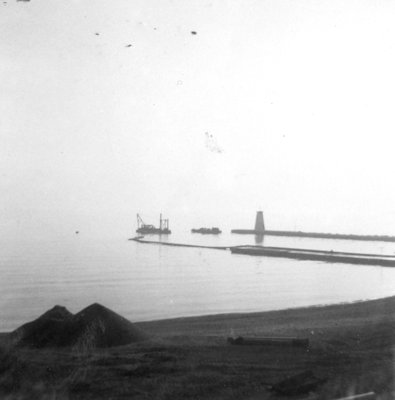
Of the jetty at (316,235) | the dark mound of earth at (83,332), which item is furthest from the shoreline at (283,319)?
the jetty at (316,235)

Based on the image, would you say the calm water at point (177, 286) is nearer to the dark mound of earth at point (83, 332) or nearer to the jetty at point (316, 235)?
the dark mound of earth at point (83, 332)

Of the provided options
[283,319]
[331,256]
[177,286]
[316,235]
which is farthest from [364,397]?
[316,235]

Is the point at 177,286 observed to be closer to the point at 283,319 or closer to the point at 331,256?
the point at 283,319

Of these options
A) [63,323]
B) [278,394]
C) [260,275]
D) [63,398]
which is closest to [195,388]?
[278,394]

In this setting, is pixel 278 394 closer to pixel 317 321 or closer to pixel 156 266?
pixel 317 321

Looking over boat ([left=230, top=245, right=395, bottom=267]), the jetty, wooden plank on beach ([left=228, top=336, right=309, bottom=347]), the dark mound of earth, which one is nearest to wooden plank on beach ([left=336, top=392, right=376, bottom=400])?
wooden plank on beach ([left=228, top=336, right=309, bottom=347])

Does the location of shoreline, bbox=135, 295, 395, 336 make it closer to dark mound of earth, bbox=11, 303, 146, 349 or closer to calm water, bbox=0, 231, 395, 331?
dark mound of earth, bbox=11, 303, 146, 349
